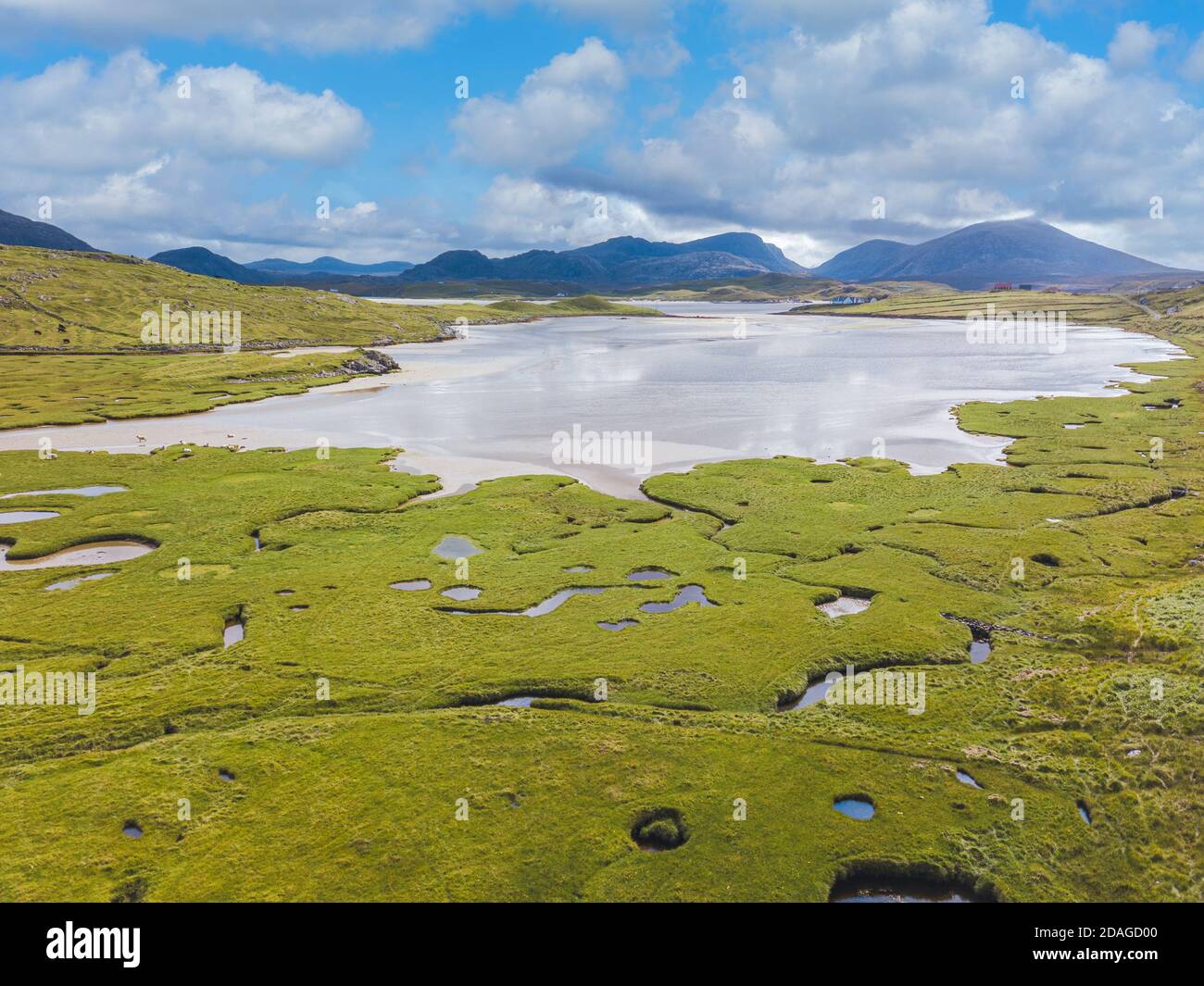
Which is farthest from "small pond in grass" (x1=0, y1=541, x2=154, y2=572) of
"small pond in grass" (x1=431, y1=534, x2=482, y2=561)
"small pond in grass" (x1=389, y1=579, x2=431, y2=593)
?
"small pond in grass" (x1=431, y1=534, x2=482, y2=561)

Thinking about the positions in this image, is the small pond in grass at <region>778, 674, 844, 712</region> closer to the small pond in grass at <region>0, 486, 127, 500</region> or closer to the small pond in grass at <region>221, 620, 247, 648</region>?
the small pond in grass at <region>221, 620, 247, 648</region>

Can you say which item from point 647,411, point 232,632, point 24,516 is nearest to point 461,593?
point 232,632

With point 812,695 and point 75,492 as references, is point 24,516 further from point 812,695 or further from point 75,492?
point 812,695

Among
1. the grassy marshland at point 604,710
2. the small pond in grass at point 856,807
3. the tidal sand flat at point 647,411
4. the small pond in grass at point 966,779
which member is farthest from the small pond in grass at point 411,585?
the small pond in grass at point 966,779

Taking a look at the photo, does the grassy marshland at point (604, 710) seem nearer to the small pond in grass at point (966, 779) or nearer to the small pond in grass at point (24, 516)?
the small pond in grass at point (966, 779)

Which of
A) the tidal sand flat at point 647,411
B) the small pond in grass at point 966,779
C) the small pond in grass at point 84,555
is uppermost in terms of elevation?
the tidal sand flat at point 647,411
